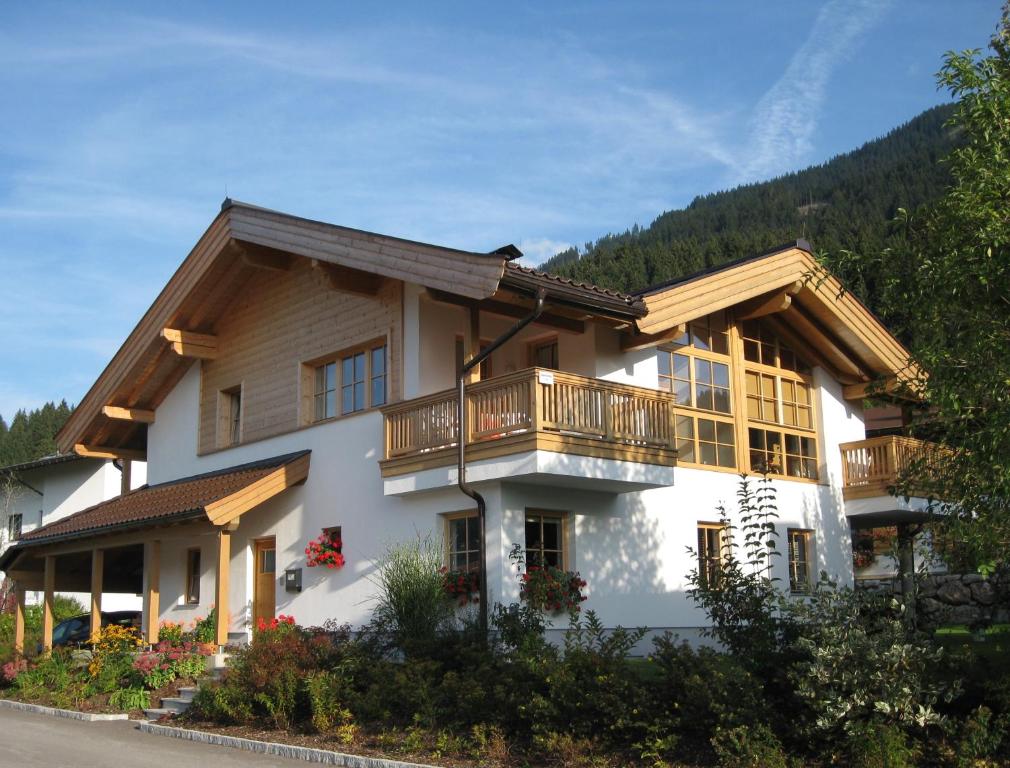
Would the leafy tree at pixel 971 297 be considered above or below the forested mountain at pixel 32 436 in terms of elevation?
below

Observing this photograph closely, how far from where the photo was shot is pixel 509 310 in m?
16.5

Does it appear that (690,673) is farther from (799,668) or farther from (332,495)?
(332,495)

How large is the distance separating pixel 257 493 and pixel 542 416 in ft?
19.4

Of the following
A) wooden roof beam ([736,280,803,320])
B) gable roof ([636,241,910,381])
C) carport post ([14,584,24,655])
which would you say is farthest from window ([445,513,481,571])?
carport post ([14,584,24,655])

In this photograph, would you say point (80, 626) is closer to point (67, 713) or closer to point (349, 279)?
point (67, 713)

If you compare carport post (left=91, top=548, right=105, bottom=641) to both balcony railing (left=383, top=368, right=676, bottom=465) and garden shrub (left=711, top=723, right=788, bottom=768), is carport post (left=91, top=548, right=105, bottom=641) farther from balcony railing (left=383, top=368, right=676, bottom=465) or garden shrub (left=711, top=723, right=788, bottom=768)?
garden shrub (left=711, top=723, right=788, bottom=768)

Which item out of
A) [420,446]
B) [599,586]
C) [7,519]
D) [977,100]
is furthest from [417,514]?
[7,519]

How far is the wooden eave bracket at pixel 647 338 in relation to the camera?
17562mm

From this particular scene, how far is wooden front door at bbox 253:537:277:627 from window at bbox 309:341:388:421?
256 cm

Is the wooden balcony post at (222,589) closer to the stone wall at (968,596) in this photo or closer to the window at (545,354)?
the window at (545,354)

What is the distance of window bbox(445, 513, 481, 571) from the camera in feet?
51.5

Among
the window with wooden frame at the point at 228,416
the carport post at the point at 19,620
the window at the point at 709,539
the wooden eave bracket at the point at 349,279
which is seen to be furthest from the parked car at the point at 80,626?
the window at the point at 709,539

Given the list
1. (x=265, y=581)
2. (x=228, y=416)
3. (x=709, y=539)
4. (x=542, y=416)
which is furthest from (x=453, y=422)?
(x=228, y=416)

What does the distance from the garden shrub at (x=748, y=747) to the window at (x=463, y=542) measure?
6.42 meters
